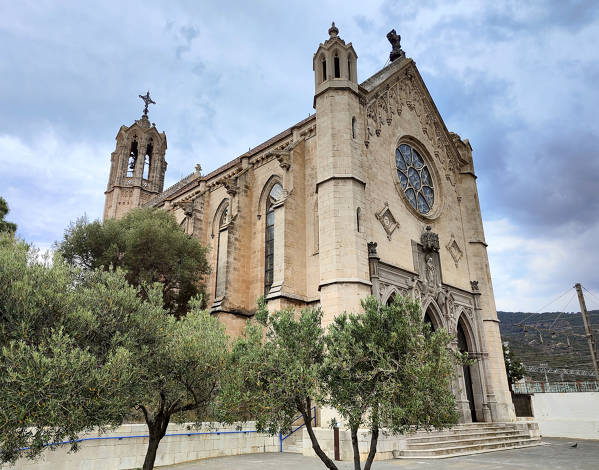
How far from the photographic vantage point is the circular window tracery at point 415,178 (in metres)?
22.2

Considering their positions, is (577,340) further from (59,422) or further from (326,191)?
(59,422)

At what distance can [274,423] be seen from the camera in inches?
309

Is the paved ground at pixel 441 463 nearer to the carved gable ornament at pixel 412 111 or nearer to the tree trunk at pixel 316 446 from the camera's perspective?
the tree trunk at pixel 316 446

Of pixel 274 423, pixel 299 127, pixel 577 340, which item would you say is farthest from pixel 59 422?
pixel 577 340

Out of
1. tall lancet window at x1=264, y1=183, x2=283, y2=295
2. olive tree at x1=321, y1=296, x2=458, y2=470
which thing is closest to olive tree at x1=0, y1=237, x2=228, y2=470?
olive tree at x1=321, y1=296, x2=458, y2=470

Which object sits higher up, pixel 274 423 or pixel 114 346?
pixel 114 346

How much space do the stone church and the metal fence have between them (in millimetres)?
4637

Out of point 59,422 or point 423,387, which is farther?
point 423,387

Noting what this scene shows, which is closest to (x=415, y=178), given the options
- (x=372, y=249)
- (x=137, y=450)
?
(x=372, y=249)

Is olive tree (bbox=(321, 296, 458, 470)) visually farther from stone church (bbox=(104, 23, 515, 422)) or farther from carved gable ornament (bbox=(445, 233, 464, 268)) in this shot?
carved gable ornament (bbox=(445, 233, 464, 268))

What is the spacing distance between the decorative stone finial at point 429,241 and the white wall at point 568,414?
1029 cm

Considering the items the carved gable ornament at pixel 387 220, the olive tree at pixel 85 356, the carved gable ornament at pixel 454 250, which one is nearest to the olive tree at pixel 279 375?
the olive tree at pixel 85 356

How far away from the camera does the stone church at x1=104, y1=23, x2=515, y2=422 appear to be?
1702 cm

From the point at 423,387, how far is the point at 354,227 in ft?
31.7
